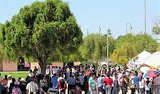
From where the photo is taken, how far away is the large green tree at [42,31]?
34438 mm

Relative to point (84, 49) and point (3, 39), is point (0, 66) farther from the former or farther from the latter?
point (3, 39)

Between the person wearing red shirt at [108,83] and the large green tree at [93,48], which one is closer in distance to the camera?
the person wearing red shirt at [108,83]

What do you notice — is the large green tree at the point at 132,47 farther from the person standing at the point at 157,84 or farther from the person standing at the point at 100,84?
the person standing at the point at 100,84

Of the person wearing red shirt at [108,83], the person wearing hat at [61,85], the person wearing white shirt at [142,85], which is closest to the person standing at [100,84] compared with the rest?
the person wearing red shirt at [108,83]

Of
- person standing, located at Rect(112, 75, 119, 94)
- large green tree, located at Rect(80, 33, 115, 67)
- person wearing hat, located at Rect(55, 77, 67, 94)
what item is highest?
large green tree, located at Rect(80, 33, 115, 67)

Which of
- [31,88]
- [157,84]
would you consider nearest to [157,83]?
[157,84]

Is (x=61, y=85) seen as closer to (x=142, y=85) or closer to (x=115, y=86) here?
(x=115, y=86)

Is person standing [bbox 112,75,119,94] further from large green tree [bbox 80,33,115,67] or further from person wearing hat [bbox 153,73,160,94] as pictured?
large green tree [bbox 80,33,115,67]

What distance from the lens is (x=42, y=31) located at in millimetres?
34250

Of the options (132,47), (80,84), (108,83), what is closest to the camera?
(80,84)

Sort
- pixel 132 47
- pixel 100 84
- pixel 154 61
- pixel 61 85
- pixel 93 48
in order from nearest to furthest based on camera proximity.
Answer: pixel 61 85, pixel 100 84, pixel 154 61, pixel 132 47, pixel 93 48

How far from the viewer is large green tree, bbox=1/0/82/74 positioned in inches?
1356

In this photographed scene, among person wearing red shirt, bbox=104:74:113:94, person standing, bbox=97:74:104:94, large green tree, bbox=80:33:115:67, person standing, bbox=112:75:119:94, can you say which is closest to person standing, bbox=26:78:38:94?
person standing, bbox=97:74:104:94

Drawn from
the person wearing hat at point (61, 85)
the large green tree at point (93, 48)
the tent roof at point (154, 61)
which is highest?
the large green tree at point (93, 48)
